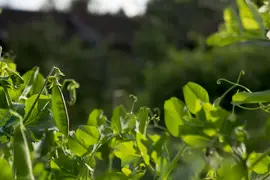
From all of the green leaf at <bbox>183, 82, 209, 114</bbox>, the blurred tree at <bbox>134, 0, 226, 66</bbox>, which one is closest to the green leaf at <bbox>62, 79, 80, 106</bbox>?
→ the green leaf at <bbox>183, 82, 209, 114</bbox>

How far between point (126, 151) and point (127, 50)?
927 cm

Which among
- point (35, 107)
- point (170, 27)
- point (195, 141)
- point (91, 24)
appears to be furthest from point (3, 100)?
point (91, 24)

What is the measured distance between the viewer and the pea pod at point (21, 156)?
209 millimetres

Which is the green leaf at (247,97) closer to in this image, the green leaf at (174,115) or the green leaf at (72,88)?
the green leaf at (174,115)

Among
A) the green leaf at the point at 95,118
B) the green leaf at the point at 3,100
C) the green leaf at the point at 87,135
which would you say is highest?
the green leaf at the point at 3,100

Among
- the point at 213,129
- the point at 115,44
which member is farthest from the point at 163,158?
the point at 115,44

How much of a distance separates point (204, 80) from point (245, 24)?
177 inches

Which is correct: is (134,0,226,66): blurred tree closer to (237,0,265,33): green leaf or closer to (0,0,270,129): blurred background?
(0,0,270,129): blurred background

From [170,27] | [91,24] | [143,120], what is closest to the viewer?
[143,120]

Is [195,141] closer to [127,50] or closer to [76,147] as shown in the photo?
[76,147]

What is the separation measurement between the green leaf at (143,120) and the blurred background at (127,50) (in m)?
0.10

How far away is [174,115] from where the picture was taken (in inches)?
10.8

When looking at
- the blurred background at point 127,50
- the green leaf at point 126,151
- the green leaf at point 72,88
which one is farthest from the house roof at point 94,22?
the green leaf at point 126,151

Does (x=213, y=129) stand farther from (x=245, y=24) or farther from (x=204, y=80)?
(x=204, y=80)
